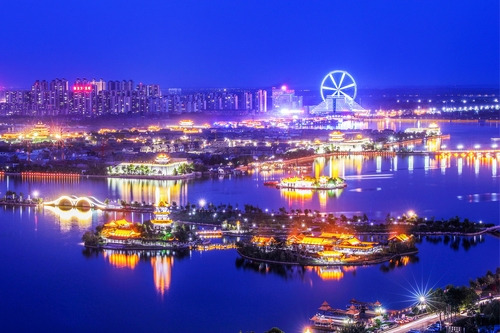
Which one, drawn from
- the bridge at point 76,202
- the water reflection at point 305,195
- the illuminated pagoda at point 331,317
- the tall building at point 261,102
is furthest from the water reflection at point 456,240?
the tall building at point 261,102

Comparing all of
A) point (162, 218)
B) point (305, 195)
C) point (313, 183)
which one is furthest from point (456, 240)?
point (313, 183)

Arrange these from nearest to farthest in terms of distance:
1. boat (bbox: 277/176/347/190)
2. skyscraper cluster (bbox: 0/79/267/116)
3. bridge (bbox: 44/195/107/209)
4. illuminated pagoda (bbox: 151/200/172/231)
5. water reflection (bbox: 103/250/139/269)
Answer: water reflection (bbox: 103/250/139/269)
illuminated pagoda (bbox: 151/200/172/231)
bridge (bbox: 44/195/107/209)
boat (bbox: 277/176/347/190)
skyscraper cluster (bbox: 0/79/267/116)

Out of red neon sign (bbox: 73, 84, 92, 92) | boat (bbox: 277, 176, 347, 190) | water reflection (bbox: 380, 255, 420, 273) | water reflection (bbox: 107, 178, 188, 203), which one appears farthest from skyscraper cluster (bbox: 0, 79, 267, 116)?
water reflection (bbox: 380, 255, 420, 273)

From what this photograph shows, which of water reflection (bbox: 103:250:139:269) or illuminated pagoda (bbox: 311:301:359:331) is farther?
water reflection (bbox: 103:250:139:269)

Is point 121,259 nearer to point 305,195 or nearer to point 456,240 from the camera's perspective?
point 456,240

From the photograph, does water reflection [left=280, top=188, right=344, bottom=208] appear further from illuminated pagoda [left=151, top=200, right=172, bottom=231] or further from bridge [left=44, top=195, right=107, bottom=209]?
bridge [left=44, top=195, right=107, bottom=209]

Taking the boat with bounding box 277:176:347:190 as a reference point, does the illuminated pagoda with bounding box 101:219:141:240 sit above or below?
below

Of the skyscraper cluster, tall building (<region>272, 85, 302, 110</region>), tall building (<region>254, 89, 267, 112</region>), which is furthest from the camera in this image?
tall building (<region>254, 89, 267, 112</region>)

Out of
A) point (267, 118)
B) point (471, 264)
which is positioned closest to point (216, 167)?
point (471, 264)
